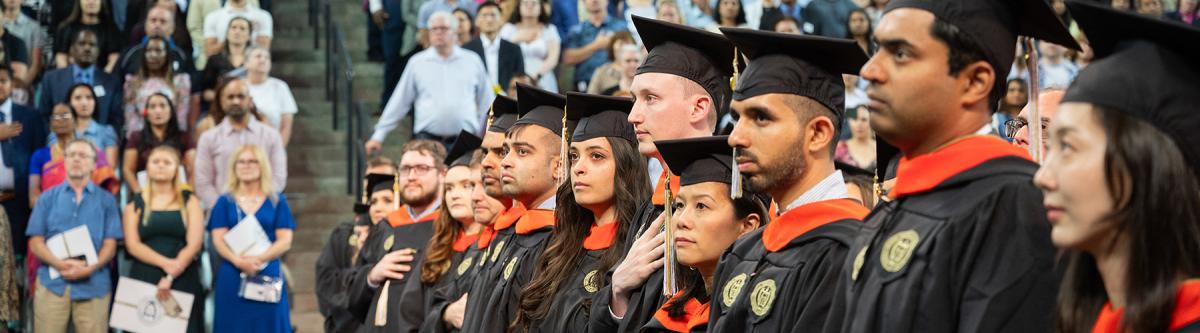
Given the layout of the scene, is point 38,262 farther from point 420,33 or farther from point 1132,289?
point 1132,289

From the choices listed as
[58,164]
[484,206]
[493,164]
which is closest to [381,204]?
[484,206]

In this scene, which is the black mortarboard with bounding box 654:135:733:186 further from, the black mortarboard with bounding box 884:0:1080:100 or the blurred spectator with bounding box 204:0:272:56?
the blurred spectator with bounding box 204:0:272:56

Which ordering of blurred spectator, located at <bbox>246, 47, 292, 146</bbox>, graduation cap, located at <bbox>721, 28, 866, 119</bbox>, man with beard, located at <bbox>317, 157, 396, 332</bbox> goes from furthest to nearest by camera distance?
blurred spectator, located at <bbox>246, 47, 292, 146</bbox> < man with beard, located at <bbox>317, 157, 396, 332</bbox> < graduation cap, located at <bbox>721, 28, 866, 119</bbox>

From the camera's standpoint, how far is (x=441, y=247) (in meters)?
7.76

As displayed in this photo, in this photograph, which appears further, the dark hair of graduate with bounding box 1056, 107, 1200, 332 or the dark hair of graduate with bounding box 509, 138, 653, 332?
the dark hair of graduate with bounding box 509, 138, 653, 332

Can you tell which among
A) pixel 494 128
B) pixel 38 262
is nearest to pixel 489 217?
pixel 494 128

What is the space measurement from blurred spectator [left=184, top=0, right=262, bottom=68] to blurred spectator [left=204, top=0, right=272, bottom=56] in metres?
0.10

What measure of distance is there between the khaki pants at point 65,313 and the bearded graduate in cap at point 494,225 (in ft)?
17.3

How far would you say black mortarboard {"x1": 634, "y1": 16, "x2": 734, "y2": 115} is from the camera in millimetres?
5047

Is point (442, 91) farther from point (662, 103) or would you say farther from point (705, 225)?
point (705, 225)

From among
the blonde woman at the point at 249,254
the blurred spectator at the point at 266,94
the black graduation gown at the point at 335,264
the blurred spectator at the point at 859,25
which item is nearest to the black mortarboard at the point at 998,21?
the black graduation gown at the point at 335,264

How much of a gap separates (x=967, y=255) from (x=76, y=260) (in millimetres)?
9806

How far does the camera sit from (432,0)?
14.7m

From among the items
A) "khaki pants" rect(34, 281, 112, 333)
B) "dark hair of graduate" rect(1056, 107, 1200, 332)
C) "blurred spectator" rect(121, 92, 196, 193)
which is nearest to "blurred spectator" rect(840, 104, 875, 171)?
"blurred spectator" rect(121, 92, 196, 193)
